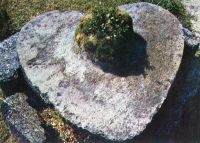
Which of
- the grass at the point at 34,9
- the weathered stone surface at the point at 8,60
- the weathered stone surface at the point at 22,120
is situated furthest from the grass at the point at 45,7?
the weathered stone surface at the point at 22,120

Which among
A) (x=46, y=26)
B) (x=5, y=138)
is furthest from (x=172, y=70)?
(x=5, y=138)

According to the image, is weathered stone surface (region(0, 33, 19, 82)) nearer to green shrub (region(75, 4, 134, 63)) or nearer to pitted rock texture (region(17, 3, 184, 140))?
pitted rock texture (region(17, 3, 184, 140))

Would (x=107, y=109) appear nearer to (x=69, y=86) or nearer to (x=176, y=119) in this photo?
(x=69, y=86)

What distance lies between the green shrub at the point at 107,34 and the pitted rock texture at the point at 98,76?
31cm

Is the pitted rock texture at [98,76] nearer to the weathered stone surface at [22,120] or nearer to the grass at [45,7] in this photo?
the weathered stone surface at [22,120]

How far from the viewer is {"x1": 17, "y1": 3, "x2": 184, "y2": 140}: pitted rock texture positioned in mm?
4578

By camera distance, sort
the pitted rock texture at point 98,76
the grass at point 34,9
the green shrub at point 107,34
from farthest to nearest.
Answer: the grass at point 34,9 → the green shrub at point 107,34 → the pitted rock texture at point 98,76

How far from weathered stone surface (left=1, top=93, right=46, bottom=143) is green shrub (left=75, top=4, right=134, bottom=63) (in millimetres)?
1410

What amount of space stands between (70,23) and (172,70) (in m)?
2.15

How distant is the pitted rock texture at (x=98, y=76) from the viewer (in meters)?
4.58

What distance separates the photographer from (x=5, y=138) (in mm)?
5336

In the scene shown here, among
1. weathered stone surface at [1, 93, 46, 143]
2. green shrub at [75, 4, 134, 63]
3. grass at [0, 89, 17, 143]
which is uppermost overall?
green shrub at [75, 4, 134, 63]

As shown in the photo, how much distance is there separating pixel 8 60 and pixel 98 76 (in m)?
1.76

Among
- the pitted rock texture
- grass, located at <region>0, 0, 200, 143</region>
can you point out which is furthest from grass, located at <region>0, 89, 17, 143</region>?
grass, located at <region>0, 0, 200, 143</region>
